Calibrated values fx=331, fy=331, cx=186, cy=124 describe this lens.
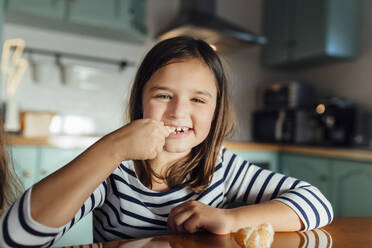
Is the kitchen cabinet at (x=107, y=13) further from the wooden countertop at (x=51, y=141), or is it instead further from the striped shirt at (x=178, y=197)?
the striped shirt at (x=178, y=197)

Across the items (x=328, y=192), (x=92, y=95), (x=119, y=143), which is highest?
(x=92, y=95)

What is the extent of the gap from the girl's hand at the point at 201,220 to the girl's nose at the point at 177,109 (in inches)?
8.1

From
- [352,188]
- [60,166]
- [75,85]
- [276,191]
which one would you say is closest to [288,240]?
[276,191]

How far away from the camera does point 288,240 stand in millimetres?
498

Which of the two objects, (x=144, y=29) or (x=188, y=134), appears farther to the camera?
(x=144, y=29)

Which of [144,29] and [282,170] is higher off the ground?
[144,29]

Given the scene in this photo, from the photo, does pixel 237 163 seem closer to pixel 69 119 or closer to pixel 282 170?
pixel 282 170

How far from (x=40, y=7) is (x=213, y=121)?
5.93 feet

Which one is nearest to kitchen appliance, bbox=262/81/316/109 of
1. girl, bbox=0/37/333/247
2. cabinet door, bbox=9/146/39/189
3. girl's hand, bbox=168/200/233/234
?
cabinet door, bbox=9/146/39/189

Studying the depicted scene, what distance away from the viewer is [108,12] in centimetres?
235

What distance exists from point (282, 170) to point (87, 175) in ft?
7.06

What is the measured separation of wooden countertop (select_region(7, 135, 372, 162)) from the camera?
5.61ft

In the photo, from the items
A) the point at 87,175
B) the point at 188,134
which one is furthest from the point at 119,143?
the point at 188,134

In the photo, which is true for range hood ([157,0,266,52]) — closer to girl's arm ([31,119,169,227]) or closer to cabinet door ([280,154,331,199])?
cabinet door ([280,154,331,199])
